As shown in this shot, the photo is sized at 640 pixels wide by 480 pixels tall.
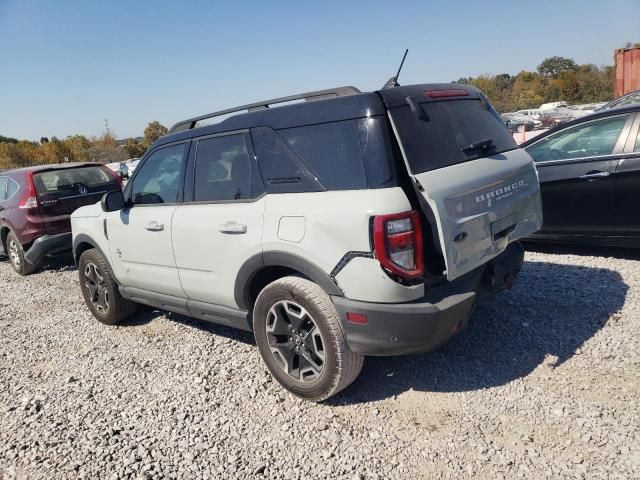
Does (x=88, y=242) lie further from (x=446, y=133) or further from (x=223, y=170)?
(x=446, y=133)

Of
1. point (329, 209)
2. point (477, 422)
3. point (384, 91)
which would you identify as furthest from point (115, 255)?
point (477, 422)

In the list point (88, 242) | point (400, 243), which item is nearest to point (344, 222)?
point (400, 243)

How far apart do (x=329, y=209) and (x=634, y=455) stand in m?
1.95

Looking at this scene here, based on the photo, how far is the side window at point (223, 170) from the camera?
3.11 m

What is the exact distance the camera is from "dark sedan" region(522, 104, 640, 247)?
4512mm

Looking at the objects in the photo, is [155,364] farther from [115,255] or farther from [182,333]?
[115,255]

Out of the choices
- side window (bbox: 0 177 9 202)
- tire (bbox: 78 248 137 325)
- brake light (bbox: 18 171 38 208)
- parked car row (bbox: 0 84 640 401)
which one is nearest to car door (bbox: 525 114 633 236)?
parked car row (bbox: 0 84 640 401)

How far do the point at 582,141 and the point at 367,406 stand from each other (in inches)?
153

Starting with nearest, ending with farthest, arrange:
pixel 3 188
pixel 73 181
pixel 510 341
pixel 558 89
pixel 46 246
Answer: pixel 510 341, pixel 46 246, pixel 73 181, pixel 3 188, pixel 558 89

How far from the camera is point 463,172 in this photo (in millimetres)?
2682

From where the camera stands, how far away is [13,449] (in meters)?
2.85

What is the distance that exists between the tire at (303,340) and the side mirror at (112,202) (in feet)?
5.98

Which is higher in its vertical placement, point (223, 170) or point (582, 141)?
point (223, 170)

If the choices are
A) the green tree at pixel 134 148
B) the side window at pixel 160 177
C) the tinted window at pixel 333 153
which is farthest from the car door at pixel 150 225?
the green tree at pixel 134 148
